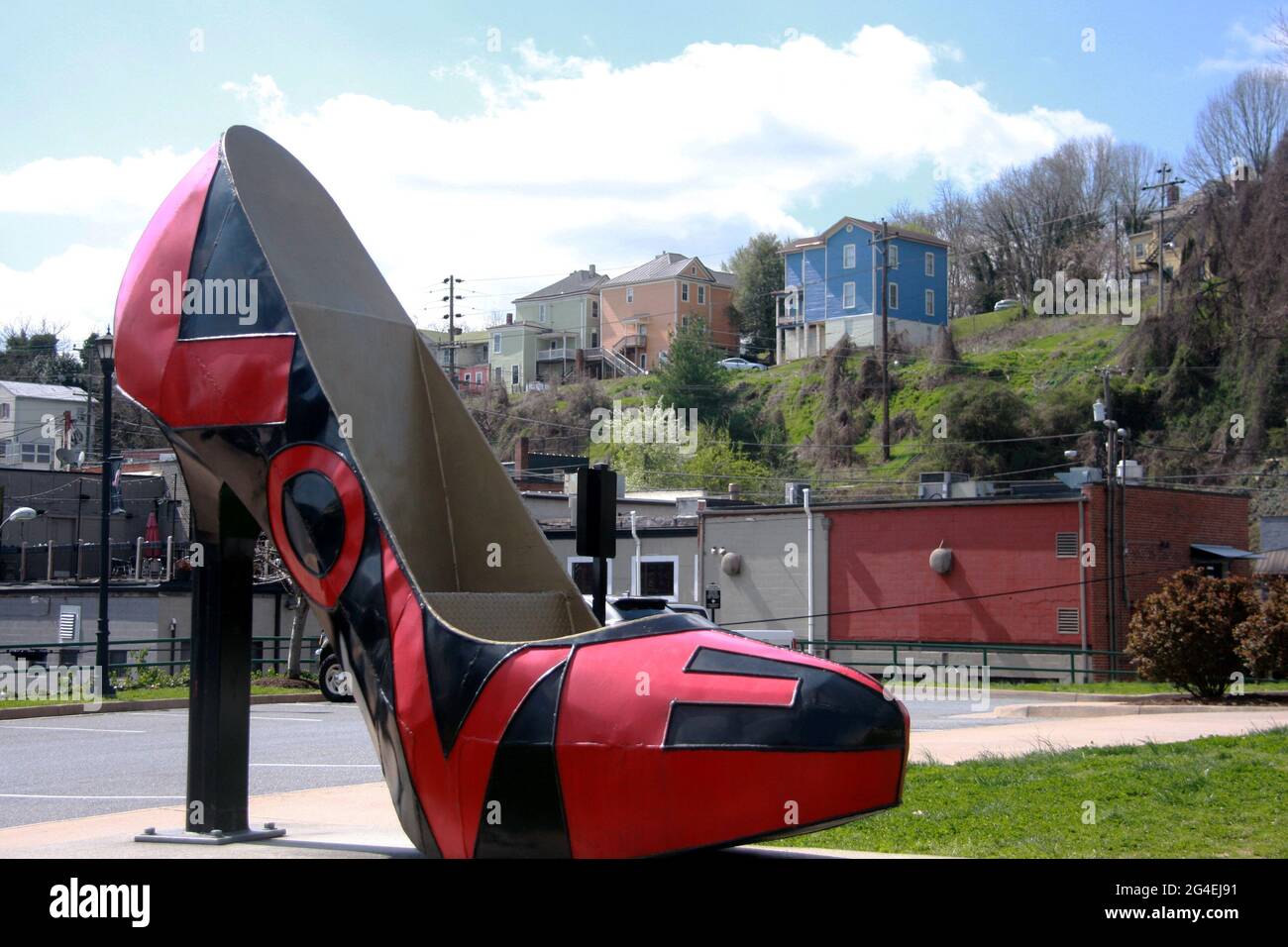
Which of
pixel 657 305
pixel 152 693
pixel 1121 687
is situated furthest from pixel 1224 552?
pixel 657 305

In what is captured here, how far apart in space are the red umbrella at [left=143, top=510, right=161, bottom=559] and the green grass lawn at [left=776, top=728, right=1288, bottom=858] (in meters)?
42.5

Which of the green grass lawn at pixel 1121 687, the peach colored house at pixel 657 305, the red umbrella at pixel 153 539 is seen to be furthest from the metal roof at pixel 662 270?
the green grass lawn at pixel 1121 687

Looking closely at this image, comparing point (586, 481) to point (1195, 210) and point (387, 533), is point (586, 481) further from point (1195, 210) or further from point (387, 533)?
point (1195, 210)

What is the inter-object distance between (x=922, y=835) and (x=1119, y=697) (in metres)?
16.6

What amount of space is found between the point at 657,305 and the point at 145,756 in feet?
290

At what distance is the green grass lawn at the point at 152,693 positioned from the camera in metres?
21.8

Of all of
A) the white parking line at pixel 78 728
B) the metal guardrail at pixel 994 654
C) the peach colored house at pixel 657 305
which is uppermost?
the peach colored house at pixel 657 305

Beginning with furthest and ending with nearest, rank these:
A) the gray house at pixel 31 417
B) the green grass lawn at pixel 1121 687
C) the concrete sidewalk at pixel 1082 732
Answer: the gray house at pixel 31 417, the green grass lawn at pixel 1121 687, the concrete sidewalk at pixel 1082 732

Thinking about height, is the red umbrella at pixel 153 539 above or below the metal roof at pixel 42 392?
below

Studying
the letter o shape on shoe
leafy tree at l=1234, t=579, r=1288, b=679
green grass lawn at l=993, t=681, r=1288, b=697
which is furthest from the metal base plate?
green grass lawn at l=993, t=681, r=1288, b=697

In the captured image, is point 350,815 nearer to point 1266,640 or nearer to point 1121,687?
point 1266,640

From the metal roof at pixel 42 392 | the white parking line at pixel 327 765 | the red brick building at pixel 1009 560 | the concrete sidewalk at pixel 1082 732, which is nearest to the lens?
the white parking line at pixel 327 765

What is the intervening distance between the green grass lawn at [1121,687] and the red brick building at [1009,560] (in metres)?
4.87

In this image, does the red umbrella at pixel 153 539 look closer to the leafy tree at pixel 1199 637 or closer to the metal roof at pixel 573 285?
the leafy tree at pixel 1199 637
